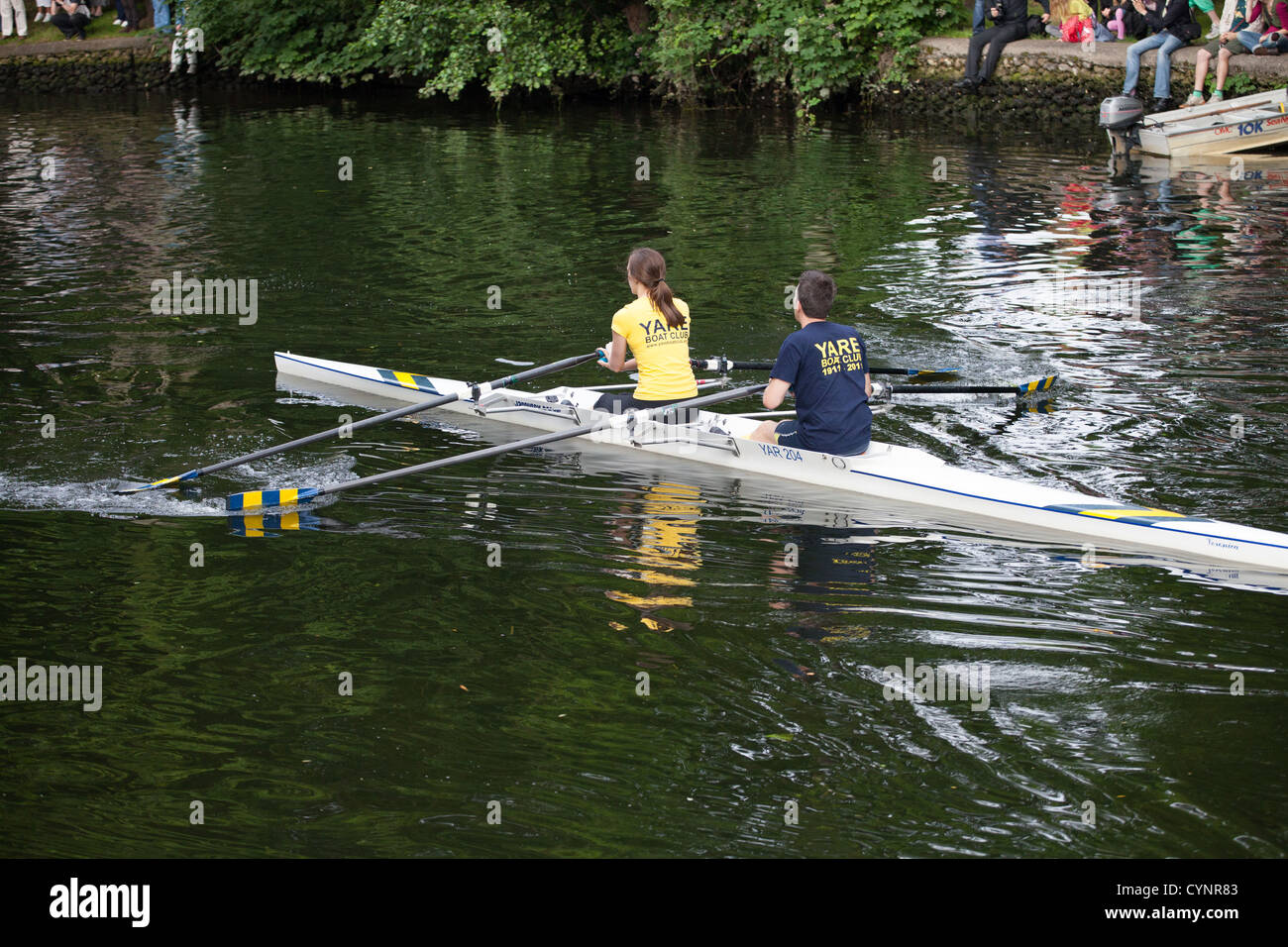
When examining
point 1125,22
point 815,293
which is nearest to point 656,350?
point 815,293

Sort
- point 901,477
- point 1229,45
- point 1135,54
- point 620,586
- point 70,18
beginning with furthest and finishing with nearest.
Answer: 1. point 70,18
2. point 1135,54
3. point 1229,45
4. point 901,477
5. point 620,586

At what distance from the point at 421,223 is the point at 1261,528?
40.3 feet

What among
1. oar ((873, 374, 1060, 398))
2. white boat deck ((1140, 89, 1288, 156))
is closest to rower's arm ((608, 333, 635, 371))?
oar ((873, 374, 1060, 398))

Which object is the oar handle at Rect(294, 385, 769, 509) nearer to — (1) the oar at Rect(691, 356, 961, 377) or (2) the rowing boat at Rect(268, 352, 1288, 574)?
(2) the rowing boat at Rect(268, 352, 1288, 574)

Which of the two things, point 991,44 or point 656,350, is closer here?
point 656,350

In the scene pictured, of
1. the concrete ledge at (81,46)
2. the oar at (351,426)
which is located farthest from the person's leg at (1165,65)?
the concrete ledge at (81,46)

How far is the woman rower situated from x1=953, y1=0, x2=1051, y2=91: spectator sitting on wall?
54.0 feet

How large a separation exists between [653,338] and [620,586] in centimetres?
223

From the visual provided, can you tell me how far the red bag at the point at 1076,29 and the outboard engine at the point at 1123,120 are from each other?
9.73 feet

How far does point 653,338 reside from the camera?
8766mm

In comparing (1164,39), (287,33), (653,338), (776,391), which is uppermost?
(287,33)

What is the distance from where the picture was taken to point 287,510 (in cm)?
847

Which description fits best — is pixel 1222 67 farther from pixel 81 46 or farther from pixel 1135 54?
pixel 81 46

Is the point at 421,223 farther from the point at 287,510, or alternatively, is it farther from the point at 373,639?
the point at 373,639
